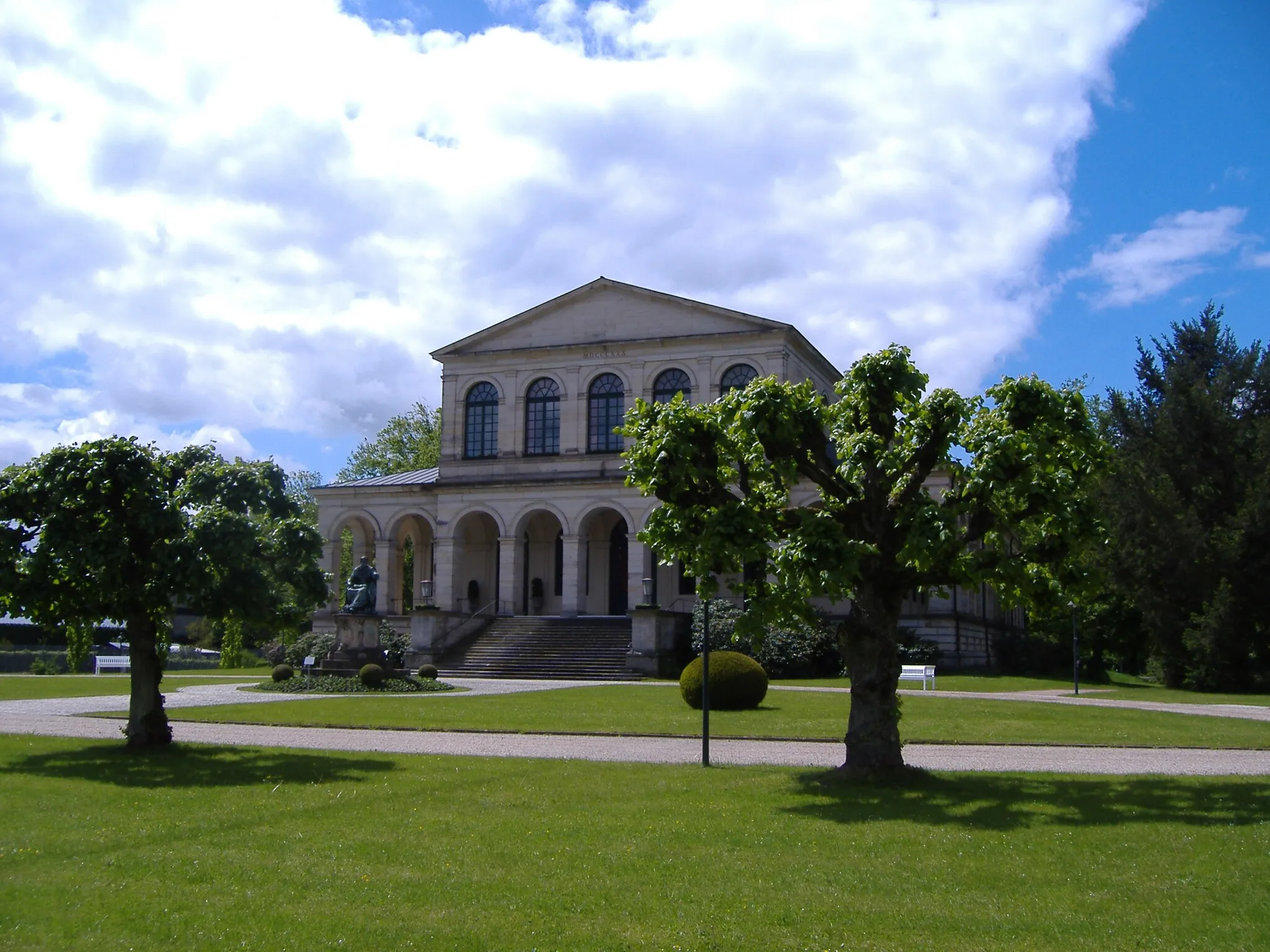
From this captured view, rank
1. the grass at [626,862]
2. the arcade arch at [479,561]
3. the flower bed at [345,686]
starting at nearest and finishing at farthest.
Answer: the grass at [626,862]
the flower bed at [345,686]
the arcade arch at [479,561]

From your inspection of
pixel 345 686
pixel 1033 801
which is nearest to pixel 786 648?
pixel 345 686

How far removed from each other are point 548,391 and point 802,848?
44538 mm

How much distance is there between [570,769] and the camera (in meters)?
15.0

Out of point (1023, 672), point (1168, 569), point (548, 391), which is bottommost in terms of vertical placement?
point (1023, 672)

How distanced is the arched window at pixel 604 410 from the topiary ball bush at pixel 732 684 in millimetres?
26979

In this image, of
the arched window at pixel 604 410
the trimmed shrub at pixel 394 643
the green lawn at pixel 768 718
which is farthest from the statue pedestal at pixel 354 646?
the arched window at pixel 604 410

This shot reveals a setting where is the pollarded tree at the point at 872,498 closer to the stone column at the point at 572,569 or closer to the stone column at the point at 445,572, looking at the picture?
the stone column at the point at 572,569

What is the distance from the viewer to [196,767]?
15.1 m

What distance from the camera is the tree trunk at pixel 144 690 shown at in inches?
658

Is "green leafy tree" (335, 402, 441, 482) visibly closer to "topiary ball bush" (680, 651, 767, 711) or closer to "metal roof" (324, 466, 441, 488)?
"metal roof" (324, 466, 441, 488)

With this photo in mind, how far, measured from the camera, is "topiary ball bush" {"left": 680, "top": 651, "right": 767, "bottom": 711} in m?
25.0

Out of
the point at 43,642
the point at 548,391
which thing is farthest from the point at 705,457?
the point at 43,642

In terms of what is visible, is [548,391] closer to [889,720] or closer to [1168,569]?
[1168,569]

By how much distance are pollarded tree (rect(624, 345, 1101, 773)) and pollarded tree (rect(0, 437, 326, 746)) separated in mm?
5607
